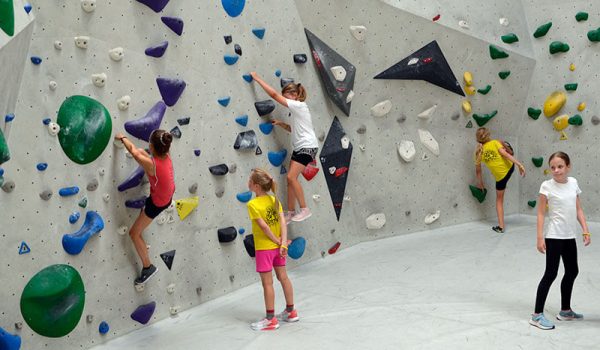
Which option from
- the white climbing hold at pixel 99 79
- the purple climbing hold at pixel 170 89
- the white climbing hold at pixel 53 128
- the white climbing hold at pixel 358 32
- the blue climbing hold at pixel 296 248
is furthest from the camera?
the white climbing hold at pixel 358 32

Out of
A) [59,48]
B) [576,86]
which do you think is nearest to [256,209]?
[59,48]

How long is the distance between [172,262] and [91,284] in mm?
631

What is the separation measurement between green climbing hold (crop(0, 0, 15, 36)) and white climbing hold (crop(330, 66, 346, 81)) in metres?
2.86

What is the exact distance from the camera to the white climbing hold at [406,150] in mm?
6219

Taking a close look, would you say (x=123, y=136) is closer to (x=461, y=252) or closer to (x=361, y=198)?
(x=361, y=198)

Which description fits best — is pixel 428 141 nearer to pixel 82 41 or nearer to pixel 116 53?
pixel 116 53

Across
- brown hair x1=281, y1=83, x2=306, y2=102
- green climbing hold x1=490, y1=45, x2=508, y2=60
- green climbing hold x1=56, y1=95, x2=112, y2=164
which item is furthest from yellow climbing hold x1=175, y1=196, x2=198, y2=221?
green climbing hold x1=490, y1=45, x2=508, y2=60

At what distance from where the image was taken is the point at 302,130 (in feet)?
16.6

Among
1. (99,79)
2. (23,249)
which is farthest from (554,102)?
(23,249)

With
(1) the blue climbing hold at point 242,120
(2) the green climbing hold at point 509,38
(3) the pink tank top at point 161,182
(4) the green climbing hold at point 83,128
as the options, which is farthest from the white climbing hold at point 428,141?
(4) the green climbing hold at point 83,128

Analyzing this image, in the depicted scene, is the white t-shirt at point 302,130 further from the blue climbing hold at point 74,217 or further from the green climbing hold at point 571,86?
the green climbing hold at point 571,86

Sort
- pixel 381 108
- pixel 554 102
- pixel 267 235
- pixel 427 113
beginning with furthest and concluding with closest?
pixel 554 102 < pixel 427 113 < pixel 381 108 < pixel 267 235

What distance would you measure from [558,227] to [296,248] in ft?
6.65

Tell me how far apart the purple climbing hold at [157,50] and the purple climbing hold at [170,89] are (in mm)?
144
